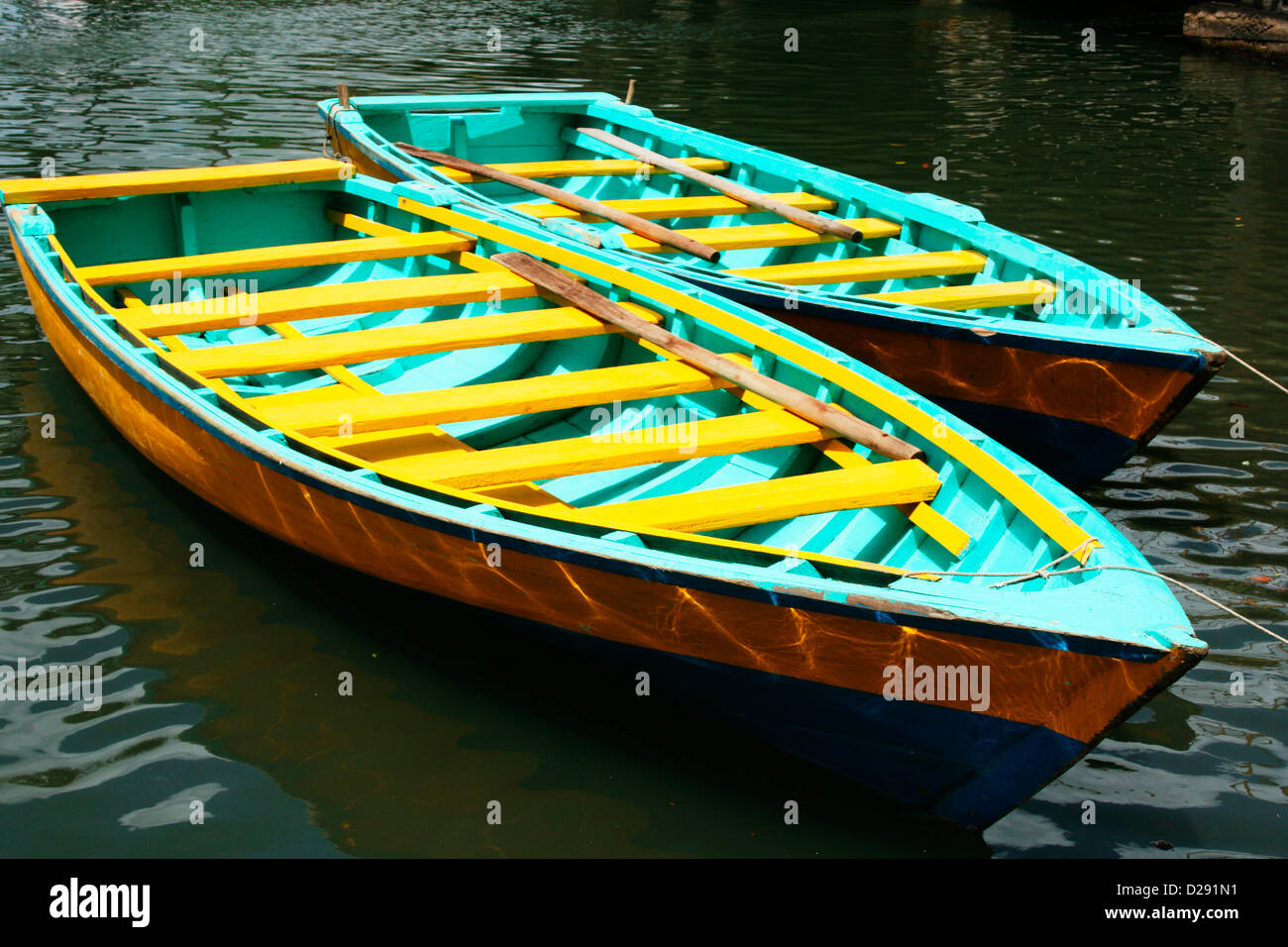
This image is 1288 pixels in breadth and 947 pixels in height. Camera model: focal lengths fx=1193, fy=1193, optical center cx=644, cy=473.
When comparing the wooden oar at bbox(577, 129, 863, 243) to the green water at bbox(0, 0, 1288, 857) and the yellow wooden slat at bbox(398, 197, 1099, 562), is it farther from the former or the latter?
the green water at bbox(0, 0, 1288, 857)

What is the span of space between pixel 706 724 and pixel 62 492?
3415 mm

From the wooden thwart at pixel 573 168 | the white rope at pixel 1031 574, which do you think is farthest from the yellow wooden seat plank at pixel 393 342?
the wooden thwart at pixel 573 168

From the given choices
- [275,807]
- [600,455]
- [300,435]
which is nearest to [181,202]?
[300,435]

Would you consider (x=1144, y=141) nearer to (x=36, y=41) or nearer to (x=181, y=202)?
(x=181, y=202)

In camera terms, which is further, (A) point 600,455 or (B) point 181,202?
(B) point 181,202

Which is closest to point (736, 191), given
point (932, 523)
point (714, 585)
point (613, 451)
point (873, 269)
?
point (873, 269)

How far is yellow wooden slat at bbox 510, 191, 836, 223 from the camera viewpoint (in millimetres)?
7691

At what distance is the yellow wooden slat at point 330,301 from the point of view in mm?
5578

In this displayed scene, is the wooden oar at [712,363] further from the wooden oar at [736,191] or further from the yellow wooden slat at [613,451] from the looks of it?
the wooden oar at [736,191]

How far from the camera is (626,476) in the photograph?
5.16 m

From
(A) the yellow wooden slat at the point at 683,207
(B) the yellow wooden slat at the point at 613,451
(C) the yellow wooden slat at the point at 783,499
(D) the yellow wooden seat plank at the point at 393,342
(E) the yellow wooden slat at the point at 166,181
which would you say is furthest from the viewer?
(A) the yellow wooden slat at the point at 683,207

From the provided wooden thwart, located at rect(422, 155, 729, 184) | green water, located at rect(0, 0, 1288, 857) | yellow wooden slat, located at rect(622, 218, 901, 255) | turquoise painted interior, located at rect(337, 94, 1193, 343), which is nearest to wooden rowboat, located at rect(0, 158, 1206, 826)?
green water, located at rect(0, 0, 1288, 857)

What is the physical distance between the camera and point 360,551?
4441mm

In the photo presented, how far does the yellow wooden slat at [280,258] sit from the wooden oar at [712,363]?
0.46 metres
